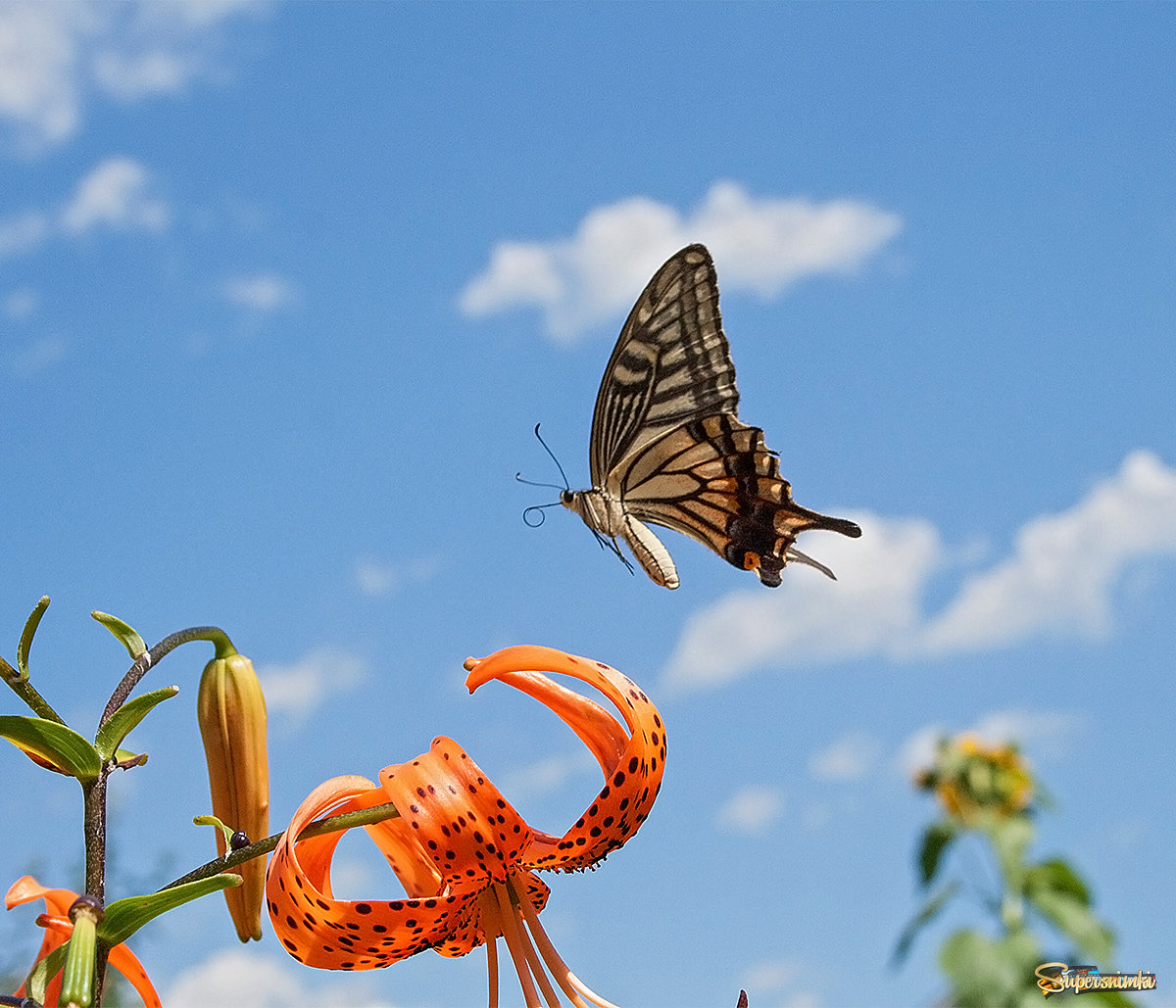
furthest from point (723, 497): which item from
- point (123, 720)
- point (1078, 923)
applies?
point (1078, 923)

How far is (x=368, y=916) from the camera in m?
1.34

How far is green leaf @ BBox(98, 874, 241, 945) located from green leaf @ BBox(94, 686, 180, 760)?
141 millimetres

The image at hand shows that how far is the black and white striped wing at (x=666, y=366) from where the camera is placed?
162 centimetres

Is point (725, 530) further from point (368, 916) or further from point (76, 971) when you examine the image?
point (76, 971)

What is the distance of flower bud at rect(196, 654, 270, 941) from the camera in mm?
1296

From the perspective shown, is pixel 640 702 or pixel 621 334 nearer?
pixel 640 702

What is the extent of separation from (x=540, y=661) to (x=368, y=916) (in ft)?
1.08

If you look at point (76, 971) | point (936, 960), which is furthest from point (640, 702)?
point (936, 960)

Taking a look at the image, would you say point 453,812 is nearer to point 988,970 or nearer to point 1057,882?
point 988,970

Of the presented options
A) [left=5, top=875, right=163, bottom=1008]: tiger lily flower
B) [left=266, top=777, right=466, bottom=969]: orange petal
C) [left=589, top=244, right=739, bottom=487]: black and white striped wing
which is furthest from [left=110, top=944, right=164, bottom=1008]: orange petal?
[left=589, top=244, right=739, bottom=487]: black and white striped wing

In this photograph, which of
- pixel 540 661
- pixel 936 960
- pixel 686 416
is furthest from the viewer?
pixel 936 960

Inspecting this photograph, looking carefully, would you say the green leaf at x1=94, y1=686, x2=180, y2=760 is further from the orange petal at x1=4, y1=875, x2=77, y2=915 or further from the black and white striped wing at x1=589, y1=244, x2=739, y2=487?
the black and white striped wing at x1=589, y1=244, x2=739, y2=487

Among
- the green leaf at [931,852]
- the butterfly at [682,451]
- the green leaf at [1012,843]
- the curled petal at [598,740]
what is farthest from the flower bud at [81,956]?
the green leaf at [931,852]

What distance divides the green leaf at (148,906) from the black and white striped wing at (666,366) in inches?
32.3
